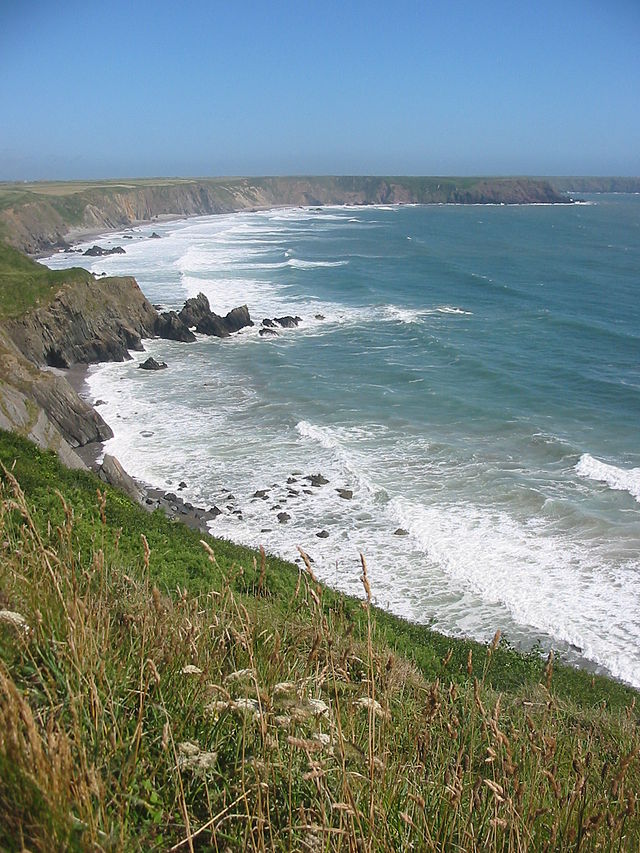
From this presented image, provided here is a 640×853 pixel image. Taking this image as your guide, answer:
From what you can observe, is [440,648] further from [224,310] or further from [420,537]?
[224,310]

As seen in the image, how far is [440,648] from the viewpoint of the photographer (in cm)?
1312

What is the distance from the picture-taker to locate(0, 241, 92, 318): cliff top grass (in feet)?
124

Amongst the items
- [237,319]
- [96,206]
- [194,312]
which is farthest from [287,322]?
[96,206]

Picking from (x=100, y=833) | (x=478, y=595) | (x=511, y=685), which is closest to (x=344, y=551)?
(x=478, y=595)

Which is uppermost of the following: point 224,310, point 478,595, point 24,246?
point 24,246

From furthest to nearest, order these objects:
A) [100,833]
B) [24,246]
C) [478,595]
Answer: [24,246]
[478,595]
[100,833]

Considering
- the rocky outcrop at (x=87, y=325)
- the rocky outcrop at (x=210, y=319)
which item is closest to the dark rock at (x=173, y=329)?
the rocky outcrop at (x=87, y=325)

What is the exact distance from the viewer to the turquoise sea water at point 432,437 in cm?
1905

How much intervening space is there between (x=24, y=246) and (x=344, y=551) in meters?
85.1

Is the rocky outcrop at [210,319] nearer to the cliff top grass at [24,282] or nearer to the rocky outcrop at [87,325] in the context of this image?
the rocky outcrop at [87,325]

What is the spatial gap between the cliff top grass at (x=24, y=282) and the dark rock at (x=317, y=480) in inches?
822

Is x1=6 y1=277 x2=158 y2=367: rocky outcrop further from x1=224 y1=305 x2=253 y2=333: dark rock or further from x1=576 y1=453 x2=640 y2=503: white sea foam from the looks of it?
x1=576 y1=453 x2=640 y2=503: white sea foam

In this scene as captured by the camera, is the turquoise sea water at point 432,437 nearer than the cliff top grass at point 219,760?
No

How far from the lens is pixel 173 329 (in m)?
47.5
